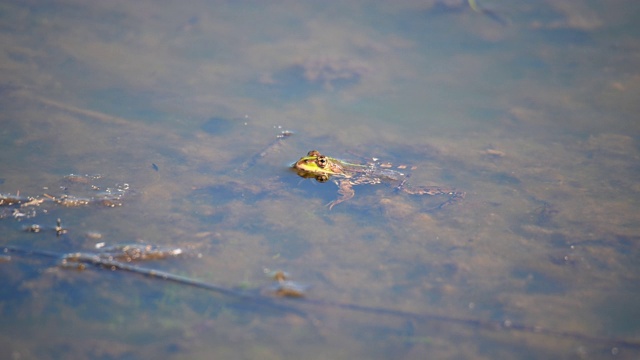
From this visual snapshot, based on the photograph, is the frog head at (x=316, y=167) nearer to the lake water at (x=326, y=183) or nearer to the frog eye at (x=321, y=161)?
the frog eye at (x=321, y=161)

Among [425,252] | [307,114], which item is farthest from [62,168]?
[425,252]

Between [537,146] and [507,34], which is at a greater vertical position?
[507,34]

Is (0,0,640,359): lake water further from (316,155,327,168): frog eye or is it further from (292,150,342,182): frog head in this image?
(316,155,327,168): frog eye

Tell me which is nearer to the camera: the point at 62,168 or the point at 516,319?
the point at 516,319

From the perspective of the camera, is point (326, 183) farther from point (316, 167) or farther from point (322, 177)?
point (316, 167)

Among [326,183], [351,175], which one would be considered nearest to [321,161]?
[326,183]

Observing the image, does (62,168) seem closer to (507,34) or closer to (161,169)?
(161,169)

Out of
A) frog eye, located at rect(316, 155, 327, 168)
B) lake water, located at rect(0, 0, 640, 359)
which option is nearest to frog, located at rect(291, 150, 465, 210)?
frog eye, located at rect(316, 155, 327, 168)

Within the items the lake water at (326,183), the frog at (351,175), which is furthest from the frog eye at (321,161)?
the lake water at (326,183)
